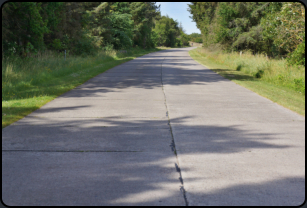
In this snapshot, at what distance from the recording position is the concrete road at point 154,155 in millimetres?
3764

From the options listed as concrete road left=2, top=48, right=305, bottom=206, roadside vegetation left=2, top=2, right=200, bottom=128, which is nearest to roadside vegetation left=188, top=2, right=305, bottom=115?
concrete road left=2, top=48, right=305, bottom=206

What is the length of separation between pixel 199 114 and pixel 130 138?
2.83m

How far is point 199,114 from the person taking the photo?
8.34 meters

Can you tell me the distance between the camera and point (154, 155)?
17.0 ft

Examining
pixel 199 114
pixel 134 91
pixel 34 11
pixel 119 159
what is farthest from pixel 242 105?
pixel 34 11

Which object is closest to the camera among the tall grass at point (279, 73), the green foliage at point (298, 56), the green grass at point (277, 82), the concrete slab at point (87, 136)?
the concrete slab at point (87, 136)

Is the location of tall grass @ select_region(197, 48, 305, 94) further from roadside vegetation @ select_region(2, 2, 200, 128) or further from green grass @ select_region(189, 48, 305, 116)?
roadside vegetation @ select_region(2, 2, 200, 128)

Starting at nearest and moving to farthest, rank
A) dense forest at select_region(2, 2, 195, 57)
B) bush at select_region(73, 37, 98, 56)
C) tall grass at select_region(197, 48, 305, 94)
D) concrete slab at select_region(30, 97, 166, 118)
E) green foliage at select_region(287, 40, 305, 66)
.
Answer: concrete slab at select_region(30, 97, 166, 118) → tall grass at select_region(197, 48, 305, 94) → green foliage at select_region(287, 40, 305, 66) → dense forest at select_region(2, 2, 195, 57) → bush at select_region(73, 37, 98, 56)

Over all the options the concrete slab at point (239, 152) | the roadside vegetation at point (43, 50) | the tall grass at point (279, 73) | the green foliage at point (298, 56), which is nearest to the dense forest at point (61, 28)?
the roadside vegetation at point (43, 50)

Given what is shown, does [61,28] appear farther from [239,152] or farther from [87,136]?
[239,152]

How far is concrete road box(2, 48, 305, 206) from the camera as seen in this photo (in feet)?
12.3

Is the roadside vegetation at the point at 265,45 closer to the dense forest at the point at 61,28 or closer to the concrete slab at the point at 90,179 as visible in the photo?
the concrete slab at the point at 90,179

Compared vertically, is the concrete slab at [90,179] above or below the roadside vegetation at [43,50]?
below

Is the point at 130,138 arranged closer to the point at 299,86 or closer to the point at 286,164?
the point at 286,164
